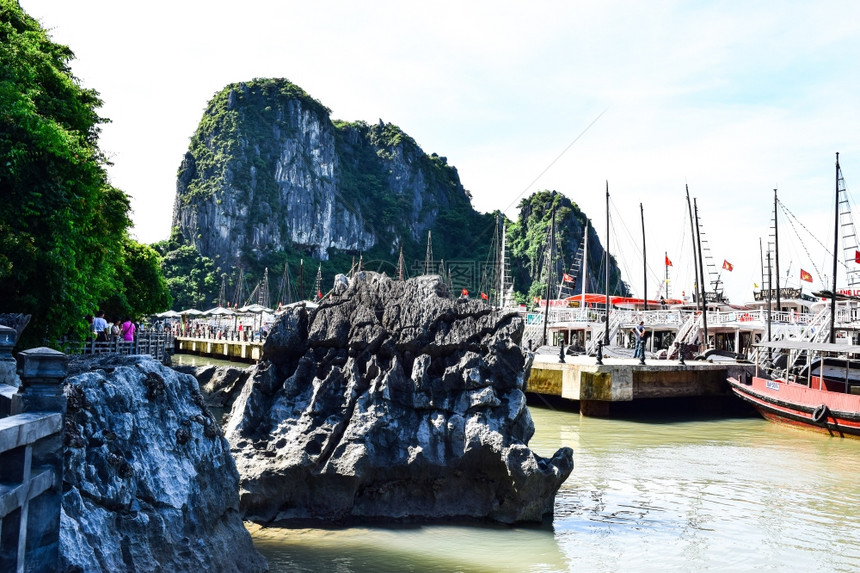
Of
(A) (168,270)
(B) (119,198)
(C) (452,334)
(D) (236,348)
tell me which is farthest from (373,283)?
(A) (168,270)

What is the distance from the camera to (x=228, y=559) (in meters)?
6.07

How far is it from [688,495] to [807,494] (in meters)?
2.27

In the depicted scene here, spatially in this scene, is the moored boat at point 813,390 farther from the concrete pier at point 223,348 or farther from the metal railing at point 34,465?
the concrete pier at point 223,348

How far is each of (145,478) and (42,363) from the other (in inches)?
74.3

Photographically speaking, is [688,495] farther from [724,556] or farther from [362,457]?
[362,457]

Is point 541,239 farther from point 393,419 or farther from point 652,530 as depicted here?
point 393,419

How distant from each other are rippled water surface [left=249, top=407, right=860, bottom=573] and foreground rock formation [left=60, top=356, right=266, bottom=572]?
1.51 meters

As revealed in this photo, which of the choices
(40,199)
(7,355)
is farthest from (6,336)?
(40,199)

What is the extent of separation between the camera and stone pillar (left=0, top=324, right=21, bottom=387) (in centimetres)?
426

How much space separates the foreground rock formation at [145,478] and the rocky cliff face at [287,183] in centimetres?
11000

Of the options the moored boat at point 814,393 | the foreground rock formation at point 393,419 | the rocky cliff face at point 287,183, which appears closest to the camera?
the foreground rock formation at point 393,419

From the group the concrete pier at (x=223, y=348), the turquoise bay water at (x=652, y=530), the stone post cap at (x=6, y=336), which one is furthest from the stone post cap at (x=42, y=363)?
the concrete pier at (x=223, y=348)

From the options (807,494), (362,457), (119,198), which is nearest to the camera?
(362,457)

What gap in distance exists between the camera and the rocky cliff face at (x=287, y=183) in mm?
116000
